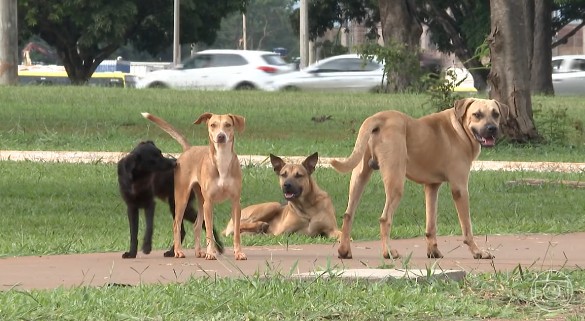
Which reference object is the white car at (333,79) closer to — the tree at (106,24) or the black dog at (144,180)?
the tree at (106,24)

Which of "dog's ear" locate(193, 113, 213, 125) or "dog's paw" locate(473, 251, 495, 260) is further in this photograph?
"dog's paw" locate(473, 251, 495, 260)

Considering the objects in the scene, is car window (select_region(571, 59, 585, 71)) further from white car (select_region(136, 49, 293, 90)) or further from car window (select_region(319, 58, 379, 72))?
white car (select_region(136, 49, 293, 90))

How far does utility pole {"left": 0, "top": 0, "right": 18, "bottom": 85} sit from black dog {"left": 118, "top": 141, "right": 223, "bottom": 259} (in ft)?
87.3

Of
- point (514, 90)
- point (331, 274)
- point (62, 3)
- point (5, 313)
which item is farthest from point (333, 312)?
point (62, 3)

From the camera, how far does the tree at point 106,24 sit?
5253 centimetres

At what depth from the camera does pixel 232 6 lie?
55938 millimetres

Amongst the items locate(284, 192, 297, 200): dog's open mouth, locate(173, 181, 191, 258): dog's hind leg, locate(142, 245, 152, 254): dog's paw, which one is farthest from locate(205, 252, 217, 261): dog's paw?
locate(284, 192, 297, 200): dog's open mouth

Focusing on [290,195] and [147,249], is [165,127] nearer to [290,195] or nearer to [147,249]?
[147,249]

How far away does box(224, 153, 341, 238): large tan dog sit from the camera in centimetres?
1270

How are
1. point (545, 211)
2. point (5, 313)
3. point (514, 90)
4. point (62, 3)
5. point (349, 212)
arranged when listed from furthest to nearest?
point (62, 3)
point (514, 90)
point (545, 211)
point (349, 212)
point (5, 313)

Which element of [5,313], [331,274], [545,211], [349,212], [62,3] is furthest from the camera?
[62,3]

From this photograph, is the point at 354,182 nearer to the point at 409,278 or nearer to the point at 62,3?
the point at 409,278

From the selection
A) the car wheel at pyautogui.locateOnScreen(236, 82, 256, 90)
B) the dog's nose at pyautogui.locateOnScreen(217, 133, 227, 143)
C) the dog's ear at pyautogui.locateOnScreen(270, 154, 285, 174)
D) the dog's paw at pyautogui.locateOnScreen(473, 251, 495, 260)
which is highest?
the dog's nose at pyautogui.locateOnScreen(217, 133, 227, 143)

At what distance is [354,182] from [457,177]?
31.2 inches
